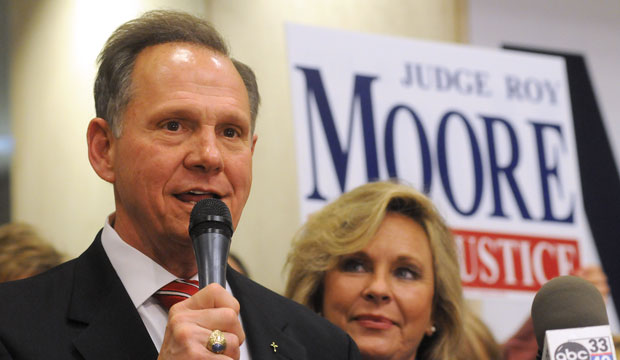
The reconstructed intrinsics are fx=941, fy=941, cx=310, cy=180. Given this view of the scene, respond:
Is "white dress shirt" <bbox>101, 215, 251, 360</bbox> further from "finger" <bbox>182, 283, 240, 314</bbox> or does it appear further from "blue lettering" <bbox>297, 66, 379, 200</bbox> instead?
"blue lettering" <bbox>297, 66, 379, 200</bbox>

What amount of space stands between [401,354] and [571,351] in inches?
49.2

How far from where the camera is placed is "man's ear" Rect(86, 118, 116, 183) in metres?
1.92

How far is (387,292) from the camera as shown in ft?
8.79

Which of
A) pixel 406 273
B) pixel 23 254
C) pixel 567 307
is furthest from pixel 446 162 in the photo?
pixel 567 307

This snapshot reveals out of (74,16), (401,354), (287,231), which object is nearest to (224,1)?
(74,16)

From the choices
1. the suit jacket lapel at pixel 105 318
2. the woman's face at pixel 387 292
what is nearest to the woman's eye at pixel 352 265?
the woman's face at pixel 387 292

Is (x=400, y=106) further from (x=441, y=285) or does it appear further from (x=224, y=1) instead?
(x=224, y=1)

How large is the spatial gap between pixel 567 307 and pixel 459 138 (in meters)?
2.09

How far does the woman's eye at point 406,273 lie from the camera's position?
277 centimetres

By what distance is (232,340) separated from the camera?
1362 mm

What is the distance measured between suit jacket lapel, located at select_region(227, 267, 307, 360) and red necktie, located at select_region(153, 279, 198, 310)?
0.17 metres

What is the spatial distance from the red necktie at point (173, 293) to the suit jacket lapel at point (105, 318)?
7 cm

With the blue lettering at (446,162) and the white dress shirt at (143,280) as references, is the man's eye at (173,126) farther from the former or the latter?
the blue lettering at (446,162)

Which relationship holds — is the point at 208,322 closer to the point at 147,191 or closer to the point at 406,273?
the point at 147,191
